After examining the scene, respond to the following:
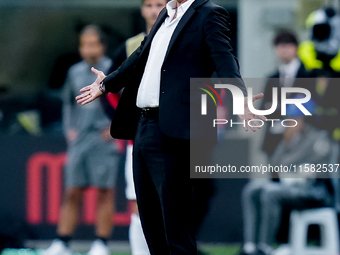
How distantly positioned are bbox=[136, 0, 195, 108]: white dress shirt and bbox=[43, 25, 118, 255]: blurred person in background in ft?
6.40

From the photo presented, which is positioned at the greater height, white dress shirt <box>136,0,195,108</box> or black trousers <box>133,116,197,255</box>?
white dress shirt <box>136,0,195,108</box>

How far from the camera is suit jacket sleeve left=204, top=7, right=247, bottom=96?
2.34 meters

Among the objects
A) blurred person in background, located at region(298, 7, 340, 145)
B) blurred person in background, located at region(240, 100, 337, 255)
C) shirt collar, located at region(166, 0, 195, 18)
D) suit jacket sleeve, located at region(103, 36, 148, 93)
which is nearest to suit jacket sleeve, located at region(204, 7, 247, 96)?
shirt collar, located at region(166, 0, 195, 18)

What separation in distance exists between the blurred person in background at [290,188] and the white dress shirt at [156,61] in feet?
7.01

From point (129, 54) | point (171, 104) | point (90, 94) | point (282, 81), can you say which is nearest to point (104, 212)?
point (129, 54)

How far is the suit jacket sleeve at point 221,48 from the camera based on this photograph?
7.68 ft

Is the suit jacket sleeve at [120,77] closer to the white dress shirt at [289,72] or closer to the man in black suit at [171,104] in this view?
the man in black suit at [171,104]

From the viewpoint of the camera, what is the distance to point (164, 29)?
2.63 m

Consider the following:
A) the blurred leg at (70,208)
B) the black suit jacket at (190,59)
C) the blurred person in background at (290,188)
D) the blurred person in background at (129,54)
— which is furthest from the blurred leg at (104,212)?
the black suit jacket at (190,59)

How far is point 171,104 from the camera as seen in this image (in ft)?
8.00

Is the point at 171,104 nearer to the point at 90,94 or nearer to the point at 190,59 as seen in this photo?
the point at 190,59

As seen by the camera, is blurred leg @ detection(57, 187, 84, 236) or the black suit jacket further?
blurred leg @ detection(57, 187, 84, 236)

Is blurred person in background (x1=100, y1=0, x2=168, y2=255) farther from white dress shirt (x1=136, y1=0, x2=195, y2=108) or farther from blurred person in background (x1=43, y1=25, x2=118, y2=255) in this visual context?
white dress shirt (x1=136, y1=0, x2=195, y2=108)

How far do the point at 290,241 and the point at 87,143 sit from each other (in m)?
1.93
